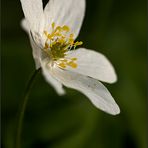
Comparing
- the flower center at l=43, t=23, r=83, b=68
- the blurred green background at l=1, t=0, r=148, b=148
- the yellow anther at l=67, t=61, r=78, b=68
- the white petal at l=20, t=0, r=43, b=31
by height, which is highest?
the white petal at l=20, t=0, r=43, b=31

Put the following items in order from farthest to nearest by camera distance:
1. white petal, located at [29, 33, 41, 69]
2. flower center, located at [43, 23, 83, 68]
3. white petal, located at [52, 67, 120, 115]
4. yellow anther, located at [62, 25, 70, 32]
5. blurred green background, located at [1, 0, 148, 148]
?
1. blurred green background, located at [1, 0, 148, 148]
2. yellow anther, located at [62, 25, 70, 32]
3. flower center, located at [43, 23, 83, 68]
4. white petal, located at [29, 33, 41, 69]
5. white petal, located at [52, 67, 120, 115]

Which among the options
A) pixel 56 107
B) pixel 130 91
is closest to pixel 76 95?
pixel 56 107

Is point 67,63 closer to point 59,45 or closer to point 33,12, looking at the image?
point 59,45

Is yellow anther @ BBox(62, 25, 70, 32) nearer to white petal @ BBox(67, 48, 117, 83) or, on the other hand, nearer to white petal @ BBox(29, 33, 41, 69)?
white petal @ BBox(67, 48, 117, 83)

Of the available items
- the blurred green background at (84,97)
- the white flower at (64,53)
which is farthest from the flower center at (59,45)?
the blurred green background at (84,97)

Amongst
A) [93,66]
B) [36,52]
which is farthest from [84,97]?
[36,52]

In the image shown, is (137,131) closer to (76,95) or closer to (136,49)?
(76,95)

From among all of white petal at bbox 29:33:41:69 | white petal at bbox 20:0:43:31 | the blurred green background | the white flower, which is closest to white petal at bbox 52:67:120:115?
the white flower
